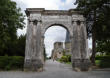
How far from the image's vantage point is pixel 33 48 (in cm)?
1132

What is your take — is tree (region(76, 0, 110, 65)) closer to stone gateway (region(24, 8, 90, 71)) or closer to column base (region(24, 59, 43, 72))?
stone gateway (region(24, 8, 90, 71))

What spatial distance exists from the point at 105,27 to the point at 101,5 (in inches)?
97.0

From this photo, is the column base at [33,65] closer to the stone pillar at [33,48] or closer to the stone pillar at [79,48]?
the stone pillar at [33,48]

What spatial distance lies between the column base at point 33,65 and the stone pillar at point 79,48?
11.3 ft

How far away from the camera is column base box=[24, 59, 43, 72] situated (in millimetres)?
10562

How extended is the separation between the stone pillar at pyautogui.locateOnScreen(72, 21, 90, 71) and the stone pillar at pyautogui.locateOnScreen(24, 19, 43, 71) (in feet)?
11.6

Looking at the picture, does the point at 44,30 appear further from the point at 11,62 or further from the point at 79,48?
the point at 11,62

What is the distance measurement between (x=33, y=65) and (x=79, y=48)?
195 inches

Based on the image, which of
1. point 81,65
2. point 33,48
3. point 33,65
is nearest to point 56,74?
point 33,65

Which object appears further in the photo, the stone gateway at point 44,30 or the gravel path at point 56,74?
the stone gateway at point 44,30

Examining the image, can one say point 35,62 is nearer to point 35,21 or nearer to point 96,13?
point 35,21

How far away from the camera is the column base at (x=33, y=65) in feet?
34.7

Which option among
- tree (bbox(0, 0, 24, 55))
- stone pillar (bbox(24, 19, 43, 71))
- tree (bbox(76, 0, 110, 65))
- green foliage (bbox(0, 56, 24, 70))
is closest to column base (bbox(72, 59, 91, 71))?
stone pillar (bbox(24, 19, 43, 71))

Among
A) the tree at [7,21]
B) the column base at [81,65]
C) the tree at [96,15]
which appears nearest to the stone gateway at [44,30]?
the column base at [81,65]
